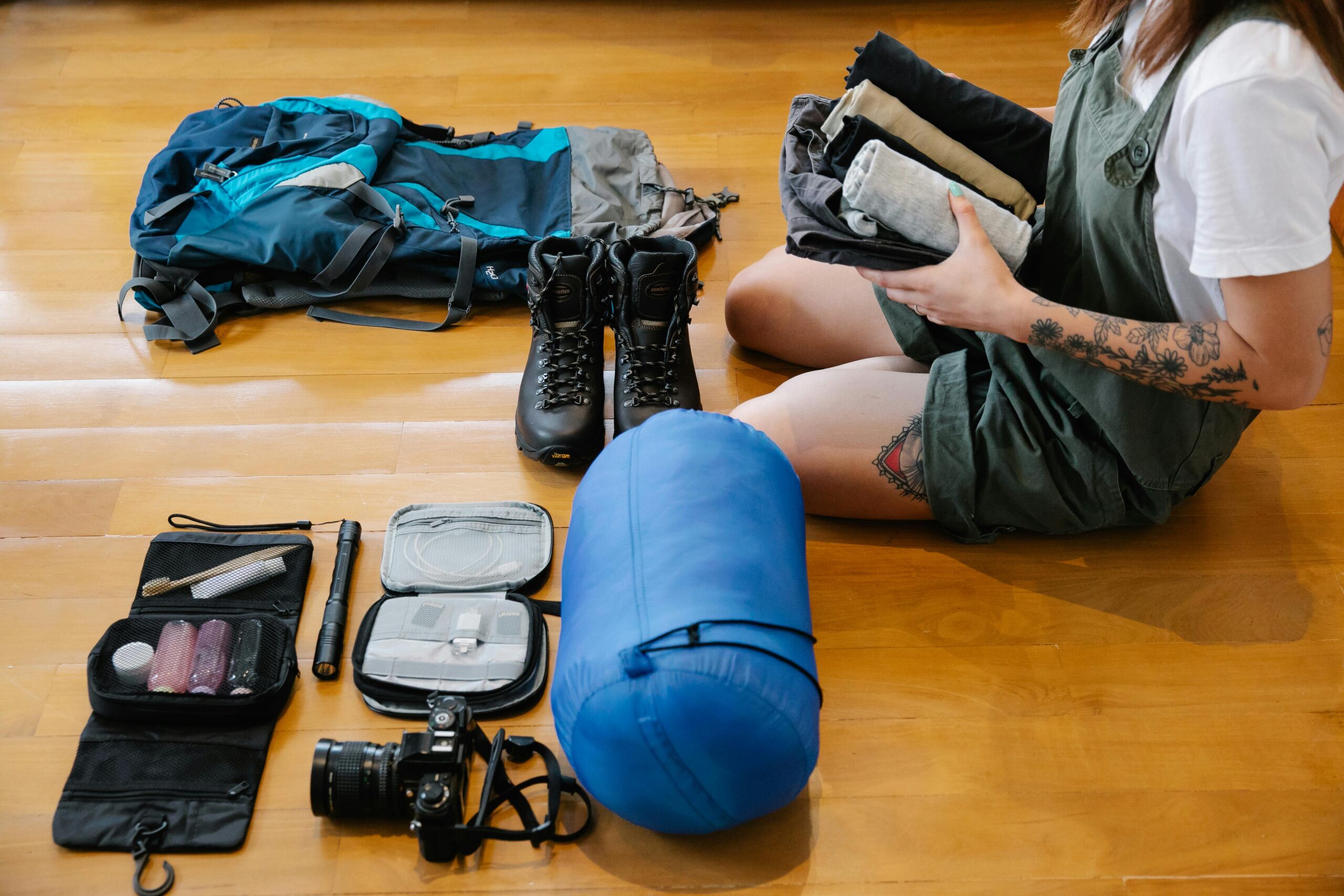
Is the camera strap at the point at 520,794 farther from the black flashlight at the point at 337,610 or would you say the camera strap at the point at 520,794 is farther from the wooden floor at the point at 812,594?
the black flashlight at the point at 337,610

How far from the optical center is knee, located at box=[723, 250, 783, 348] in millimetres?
1731

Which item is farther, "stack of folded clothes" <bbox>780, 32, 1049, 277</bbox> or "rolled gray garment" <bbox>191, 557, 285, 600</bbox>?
"rolled gray garment" <bbox>191, 557, 285, 600</bbox>

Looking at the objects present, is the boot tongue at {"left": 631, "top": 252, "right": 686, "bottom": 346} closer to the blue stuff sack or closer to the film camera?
the blue stuff sack

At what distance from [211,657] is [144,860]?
259mm

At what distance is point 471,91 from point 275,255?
2.54 ft

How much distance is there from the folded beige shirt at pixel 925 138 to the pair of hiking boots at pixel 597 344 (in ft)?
1.36

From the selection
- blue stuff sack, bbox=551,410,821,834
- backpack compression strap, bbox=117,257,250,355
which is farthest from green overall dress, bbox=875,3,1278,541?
backpack compression strap, bbox=117,257,250,355

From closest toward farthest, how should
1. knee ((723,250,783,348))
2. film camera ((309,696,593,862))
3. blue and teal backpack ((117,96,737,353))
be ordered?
1. film camera ((309,696,593,862))
2. knee ((723,250,783,348))
3. blue and teal backpack ((117,96,737,353))

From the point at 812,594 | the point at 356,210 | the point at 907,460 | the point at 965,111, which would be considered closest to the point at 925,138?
the point at 965,111

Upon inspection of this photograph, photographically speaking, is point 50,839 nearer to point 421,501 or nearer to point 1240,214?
point 421,501

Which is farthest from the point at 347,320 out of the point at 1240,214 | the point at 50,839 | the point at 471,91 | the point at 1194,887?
the point at 1194,887

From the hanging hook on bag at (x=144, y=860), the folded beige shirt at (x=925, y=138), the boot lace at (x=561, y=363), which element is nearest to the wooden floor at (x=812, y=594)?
the hanging hook on bag at (x=144, y=860)

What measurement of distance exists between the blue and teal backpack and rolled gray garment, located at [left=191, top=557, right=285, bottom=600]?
1.83ft

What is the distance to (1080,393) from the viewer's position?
1294 millimetres
